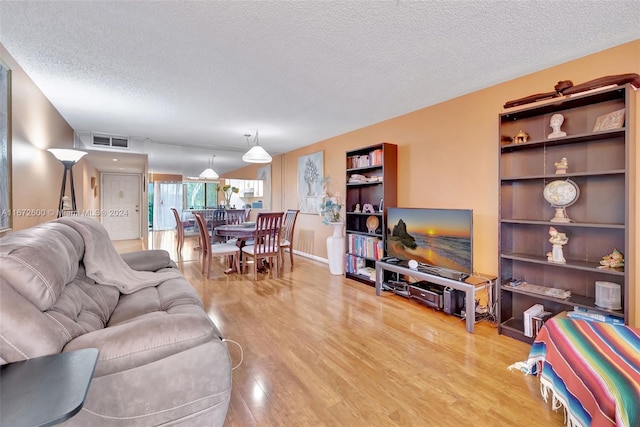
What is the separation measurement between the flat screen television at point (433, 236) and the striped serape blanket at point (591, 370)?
105 cm

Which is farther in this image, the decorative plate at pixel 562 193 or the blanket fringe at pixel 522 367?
the decorative plate at pixel 562 193

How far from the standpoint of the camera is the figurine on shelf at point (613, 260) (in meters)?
2.01

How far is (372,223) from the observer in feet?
13.1

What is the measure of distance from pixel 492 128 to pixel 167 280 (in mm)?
3341

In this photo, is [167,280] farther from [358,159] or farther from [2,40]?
[358,159]

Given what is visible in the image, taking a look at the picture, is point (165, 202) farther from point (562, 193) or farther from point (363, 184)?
point (562, 193)

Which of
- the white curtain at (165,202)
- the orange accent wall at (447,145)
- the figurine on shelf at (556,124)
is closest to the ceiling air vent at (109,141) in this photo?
the orange accent wall at (447,145)

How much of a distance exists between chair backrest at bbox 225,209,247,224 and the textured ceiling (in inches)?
97.8

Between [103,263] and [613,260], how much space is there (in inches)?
142

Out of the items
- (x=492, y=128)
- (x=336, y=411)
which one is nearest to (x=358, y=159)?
(x=492, y=128)

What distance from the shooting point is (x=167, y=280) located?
2303mm

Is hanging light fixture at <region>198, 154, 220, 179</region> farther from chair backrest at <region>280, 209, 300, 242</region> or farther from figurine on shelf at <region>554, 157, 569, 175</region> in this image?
figurine on shelf at <region>554, 157, 569, 175</region>

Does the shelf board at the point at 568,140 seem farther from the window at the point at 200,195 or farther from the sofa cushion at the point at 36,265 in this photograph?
the window at the point at 200,195

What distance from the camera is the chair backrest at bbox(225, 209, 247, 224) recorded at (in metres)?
5.80
